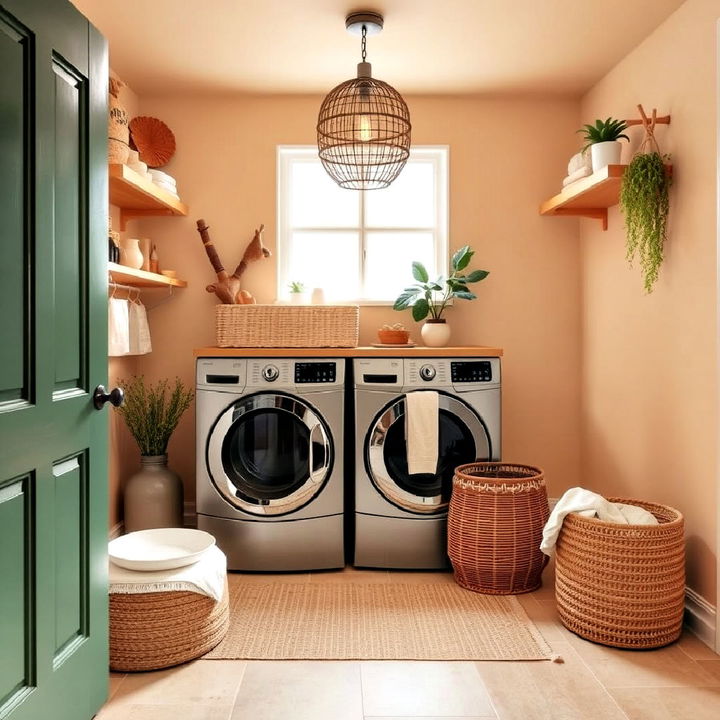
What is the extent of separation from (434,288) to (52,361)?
7.43 ft

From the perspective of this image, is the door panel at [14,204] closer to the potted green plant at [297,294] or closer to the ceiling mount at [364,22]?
the ceiling mount at [364,22]

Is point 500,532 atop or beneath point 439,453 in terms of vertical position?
beneath

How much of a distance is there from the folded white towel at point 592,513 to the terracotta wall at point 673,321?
20 centimetres

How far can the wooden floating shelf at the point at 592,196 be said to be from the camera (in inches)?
114

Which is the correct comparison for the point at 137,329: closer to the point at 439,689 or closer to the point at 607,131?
the point at 439,689

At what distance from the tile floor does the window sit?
213cm

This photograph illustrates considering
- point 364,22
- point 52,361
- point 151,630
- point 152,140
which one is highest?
point 364,22

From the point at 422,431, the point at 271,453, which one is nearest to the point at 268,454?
the point at 271,453

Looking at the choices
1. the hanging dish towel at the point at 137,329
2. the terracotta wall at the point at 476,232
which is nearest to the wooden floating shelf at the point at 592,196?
the terracotta wall at the point at 476,232

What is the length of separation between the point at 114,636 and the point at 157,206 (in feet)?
6.92

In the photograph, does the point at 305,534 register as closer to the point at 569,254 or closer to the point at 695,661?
the point at 695,661

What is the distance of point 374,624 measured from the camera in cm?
268

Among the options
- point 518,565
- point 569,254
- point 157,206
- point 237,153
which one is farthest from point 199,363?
point 569,254

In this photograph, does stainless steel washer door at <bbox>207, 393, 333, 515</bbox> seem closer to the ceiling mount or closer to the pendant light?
the pendant light
